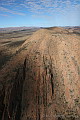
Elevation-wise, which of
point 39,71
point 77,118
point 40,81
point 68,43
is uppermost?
point 68,43

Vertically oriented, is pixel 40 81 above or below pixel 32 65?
below

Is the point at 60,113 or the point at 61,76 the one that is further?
the point at 61,76

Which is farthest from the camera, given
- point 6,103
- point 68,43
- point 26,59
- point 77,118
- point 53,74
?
point 68,43

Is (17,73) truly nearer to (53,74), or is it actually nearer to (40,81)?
(40,81)

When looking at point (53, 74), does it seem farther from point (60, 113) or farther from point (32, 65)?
point (60, 113)

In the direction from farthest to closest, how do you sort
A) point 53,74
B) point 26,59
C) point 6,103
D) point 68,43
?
point 68,43
point 26,59
point 53,74
point 6,103

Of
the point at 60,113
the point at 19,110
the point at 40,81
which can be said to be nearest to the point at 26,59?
the point at 40,81

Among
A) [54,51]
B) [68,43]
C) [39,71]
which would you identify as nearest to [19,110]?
[39,71]
